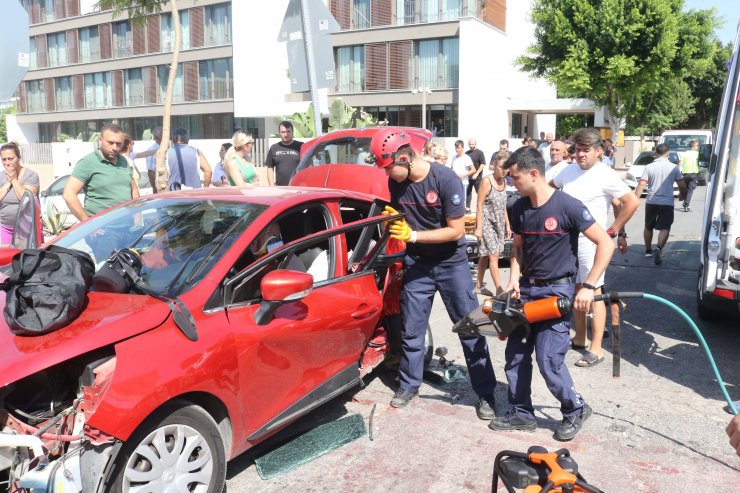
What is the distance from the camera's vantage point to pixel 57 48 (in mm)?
44688

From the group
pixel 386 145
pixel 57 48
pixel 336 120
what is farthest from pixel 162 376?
pixel 57 48

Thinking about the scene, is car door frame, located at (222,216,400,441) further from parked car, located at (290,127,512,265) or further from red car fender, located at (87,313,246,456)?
parked car, located at (290,127,512,265)

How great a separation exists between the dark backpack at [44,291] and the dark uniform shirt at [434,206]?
84.9 inches

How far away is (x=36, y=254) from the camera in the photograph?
3.27 meters

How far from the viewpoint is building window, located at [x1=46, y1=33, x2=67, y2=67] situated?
1743 inches

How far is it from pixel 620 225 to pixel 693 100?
2116 inches

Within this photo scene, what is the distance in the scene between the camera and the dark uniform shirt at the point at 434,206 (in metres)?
4.52

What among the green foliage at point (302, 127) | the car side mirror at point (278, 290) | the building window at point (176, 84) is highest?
the building window at point (176, 84)

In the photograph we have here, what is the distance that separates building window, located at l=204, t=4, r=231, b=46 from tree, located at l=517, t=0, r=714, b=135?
15.8 meters

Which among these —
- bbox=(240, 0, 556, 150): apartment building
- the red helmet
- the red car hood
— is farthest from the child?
bbox=(240, 0, 556, 150): apartment building

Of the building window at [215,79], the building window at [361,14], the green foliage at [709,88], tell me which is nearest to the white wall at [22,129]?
the building window at [215,79]

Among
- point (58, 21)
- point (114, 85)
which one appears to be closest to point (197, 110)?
point (114, 85)

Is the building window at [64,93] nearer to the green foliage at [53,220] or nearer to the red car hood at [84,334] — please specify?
the green foliage at [53,220]

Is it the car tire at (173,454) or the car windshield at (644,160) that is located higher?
the car windshield at (644,160)
